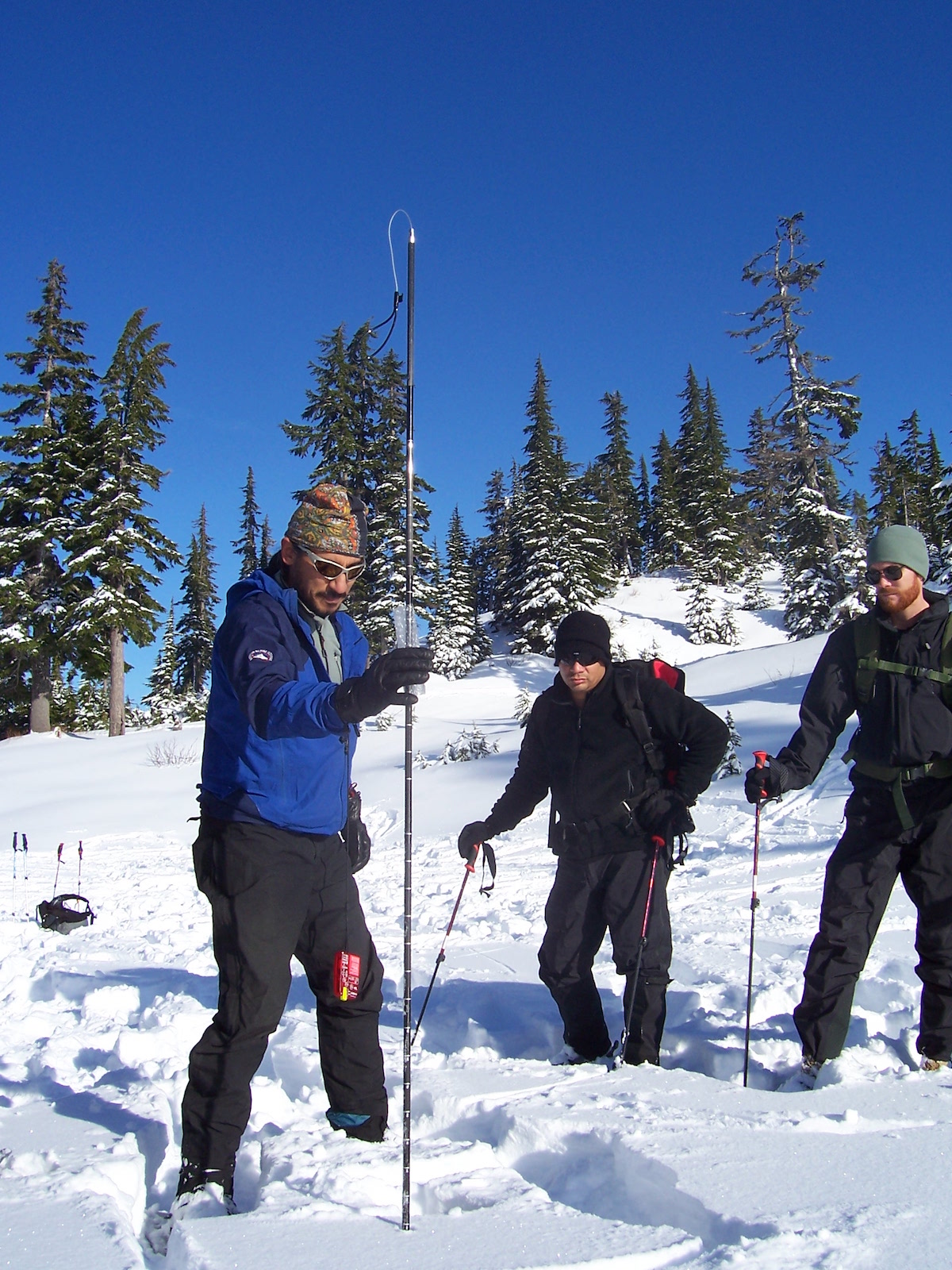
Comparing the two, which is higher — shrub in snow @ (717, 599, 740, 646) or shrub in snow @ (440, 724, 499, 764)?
shrub in snow @ (717, 599, 740, 646)

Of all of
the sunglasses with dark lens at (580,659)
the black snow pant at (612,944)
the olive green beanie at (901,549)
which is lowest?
the black snow pant at (612,944)

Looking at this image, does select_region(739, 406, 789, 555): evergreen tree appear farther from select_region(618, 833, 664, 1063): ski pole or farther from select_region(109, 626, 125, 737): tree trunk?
select_region(618, 833, 664, 1063): ski pole

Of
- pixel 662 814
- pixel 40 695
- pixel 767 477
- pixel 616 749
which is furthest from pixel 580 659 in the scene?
pixel 40 695

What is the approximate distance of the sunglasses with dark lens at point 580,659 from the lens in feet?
12.7

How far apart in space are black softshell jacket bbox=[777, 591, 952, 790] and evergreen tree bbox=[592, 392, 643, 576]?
5541 centimetres

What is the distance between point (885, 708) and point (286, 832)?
8.13 feet

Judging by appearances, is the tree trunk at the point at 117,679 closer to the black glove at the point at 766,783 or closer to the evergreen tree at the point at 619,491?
the black glove at the point at 766,783

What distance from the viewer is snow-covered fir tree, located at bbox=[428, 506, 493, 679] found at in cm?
3819

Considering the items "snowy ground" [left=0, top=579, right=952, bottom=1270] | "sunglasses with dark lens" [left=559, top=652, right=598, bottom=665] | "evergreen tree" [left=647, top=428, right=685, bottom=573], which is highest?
"evergreen tree" [left=647, top=428, right=685, bottom=573]

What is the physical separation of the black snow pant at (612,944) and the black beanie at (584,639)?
905mm

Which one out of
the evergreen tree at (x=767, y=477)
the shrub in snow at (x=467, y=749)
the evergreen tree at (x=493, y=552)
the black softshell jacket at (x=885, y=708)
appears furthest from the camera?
the evergreen tree at (x=493, y=552)

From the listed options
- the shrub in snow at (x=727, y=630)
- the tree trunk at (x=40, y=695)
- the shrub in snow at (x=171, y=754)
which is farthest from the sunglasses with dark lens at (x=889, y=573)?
the shrub in snow at (x=727, y=630)

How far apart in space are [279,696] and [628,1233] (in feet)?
5.50

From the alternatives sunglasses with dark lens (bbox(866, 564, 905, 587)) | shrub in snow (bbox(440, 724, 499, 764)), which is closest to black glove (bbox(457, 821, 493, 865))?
sunglasses with dark lens (bbox(866, 564, 905, 587))
